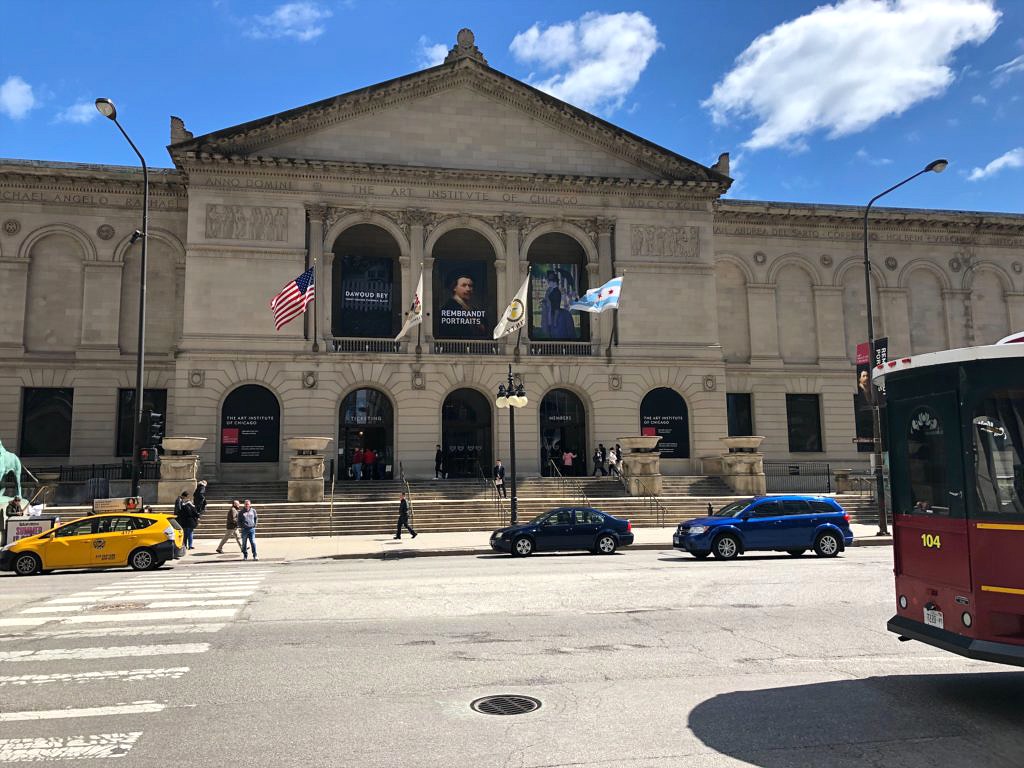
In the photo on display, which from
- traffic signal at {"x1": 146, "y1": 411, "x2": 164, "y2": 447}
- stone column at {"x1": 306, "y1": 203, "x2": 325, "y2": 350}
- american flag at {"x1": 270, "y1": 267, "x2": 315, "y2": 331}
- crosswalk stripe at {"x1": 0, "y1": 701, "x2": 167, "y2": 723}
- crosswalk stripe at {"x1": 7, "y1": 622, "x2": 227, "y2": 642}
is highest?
stone column at {"x1": 306, "y1": 203, "x2": 325, "y2": 350}

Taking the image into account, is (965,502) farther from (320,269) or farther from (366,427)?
(320,269)

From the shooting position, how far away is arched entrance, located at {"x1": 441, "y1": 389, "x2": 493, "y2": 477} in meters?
38.4

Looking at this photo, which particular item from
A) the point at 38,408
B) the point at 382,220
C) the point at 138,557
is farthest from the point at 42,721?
the point at 38,408

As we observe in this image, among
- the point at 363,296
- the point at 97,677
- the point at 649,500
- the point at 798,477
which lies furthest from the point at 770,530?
the point at 363,296

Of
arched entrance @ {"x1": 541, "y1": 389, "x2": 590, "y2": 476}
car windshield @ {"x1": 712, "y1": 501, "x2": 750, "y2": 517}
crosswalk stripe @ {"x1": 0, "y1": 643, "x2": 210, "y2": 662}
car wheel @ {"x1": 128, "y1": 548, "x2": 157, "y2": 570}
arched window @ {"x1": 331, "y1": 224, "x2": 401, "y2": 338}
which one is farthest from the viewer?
arched entrance @ {"x1": 541, "y1": 389, "x2": 590, "y2": 476}

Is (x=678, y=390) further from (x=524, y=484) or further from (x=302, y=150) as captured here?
(x=302, y=150)

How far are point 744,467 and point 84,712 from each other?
31.7 meters

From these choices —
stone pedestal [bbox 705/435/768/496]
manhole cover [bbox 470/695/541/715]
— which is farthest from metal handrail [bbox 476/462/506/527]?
manhole cover [bbox 470/695/541/715]

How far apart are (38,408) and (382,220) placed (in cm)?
1868

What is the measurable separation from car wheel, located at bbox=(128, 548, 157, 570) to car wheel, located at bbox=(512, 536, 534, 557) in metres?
8.92

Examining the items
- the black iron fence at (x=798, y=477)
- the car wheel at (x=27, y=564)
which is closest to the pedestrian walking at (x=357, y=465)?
the car wheel at (x=27, y=564)

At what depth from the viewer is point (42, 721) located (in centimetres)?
638

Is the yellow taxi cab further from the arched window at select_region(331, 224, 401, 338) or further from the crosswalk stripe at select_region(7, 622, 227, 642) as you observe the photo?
the arched window at select_region(331, 224, 401, 338)

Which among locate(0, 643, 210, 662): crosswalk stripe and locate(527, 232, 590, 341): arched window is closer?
locate(0, 643, 210, 662): crosswalk stripe
